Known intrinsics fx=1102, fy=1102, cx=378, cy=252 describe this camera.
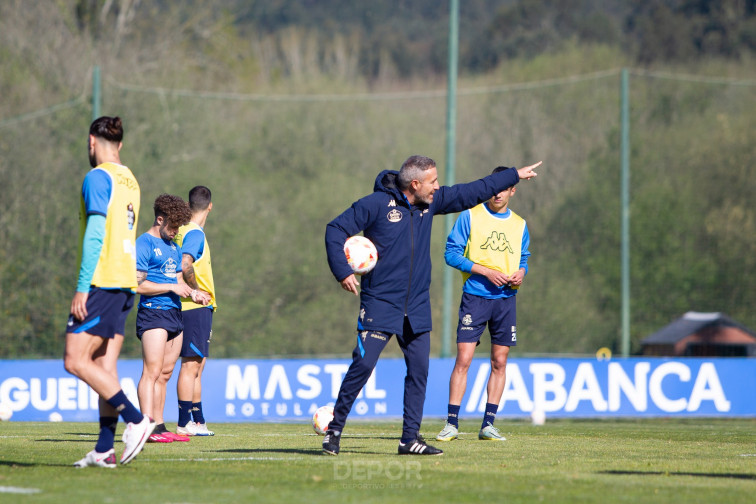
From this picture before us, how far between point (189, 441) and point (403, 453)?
2304 mm

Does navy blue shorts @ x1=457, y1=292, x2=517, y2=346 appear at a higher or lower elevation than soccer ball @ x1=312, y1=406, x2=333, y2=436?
higher

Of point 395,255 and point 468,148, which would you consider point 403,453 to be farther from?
point 468,148

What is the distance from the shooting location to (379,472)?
6809 mm

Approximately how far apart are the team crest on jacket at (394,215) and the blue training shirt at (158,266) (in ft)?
7.85

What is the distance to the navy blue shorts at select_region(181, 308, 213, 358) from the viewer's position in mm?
10156

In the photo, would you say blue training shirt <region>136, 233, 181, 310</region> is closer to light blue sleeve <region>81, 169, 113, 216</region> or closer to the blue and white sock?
light blue sleeve <region>81, 169, 113, 216</region>

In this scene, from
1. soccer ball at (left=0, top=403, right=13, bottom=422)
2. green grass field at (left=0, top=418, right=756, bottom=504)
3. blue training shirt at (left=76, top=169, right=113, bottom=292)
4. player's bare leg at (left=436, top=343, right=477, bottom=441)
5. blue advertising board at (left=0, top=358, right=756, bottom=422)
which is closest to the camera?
green grass field at (left=0, top=418, right=756, bottom=504)

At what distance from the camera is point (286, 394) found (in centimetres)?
1605

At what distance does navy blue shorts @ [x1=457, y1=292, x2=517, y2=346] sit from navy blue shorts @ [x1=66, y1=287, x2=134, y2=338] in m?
3.85

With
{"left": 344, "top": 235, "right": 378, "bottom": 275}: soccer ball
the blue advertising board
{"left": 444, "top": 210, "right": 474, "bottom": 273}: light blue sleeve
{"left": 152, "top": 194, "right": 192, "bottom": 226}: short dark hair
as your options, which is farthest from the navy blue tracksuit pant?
the blue advertising board

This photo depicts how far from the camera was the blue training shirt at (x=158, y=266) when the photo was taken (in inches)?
359

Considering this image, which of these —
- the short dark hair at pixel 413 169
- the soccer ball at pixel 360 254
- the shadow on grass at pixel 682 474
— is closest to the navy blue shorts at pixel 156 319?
the soccer ball at pixel 360 254

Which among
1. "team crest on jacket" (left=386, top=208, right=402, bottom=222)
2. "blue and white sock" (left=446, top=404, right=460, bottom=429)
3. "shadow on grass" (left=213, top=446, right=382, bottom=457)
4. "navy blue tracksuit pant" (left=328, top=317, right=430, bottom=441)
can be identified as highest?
"team crest on jacket" (left=386, top=208, right=402, bottom=222)

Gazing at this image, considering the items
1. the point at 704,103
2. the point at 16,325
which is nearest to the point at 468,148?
the point at 704,103
